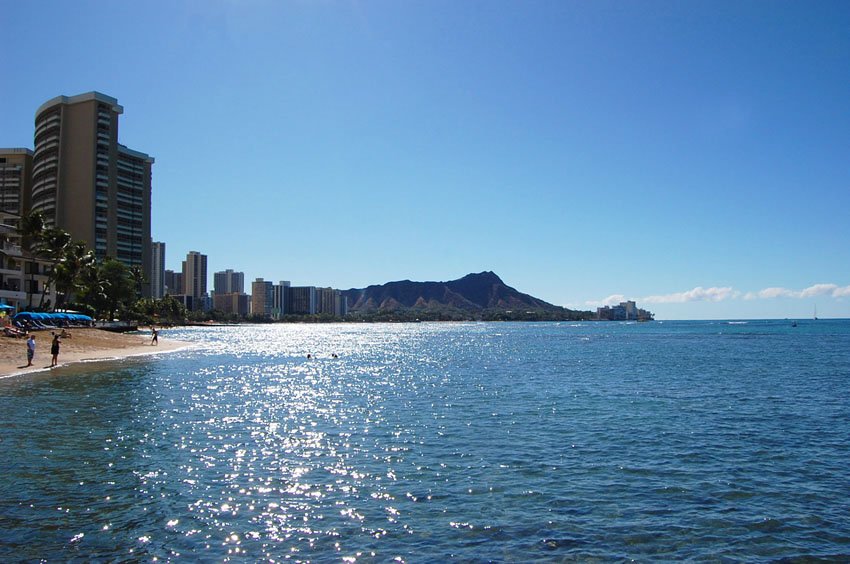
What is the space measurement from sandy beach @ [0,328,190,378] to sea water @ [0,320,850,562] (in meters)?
12.7

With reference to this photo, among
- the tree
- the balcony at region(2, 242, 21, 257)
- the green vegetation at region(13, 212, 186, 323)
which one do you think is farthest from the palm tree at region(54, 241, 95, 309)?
the tree

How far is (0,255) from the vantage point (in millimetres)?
100125

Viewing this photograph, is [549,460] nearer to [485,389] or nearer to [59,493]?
[59,493]

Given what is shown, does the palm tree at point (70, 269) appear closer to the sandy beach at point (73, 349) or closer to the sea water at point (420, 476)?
the sandy beach at point (73, 349)

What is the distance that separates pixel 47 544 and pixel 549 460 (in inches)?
551

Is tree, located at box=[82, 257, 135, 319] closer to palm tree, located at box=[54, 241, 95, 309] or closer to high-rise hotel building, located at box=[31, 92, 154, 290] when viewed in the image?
palm tree, located at box=[54, 241, 95, 309]

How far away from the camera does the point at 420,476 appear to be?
56.7ft

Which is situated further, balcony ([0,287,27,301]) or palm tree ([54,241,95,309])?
palm tree ([54,241,95,309])

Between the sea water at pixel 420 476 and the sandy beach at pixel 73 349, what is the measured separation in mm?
12681

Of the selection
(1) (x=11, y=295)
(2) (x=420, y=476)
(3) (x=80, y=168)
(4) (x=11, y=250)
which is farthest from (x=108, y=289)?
(2) (x=420, y=476)

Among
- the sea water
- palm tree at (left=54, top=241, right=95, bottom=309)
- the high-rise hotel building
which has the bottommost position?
the sea water

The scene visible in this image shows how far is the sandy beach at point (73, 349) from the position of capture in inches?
1876

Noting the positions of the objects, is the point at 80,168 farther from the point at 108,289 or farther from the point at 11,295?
the point at 11,295

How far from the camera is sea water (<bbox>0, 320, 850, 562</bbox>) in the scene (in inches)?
482
